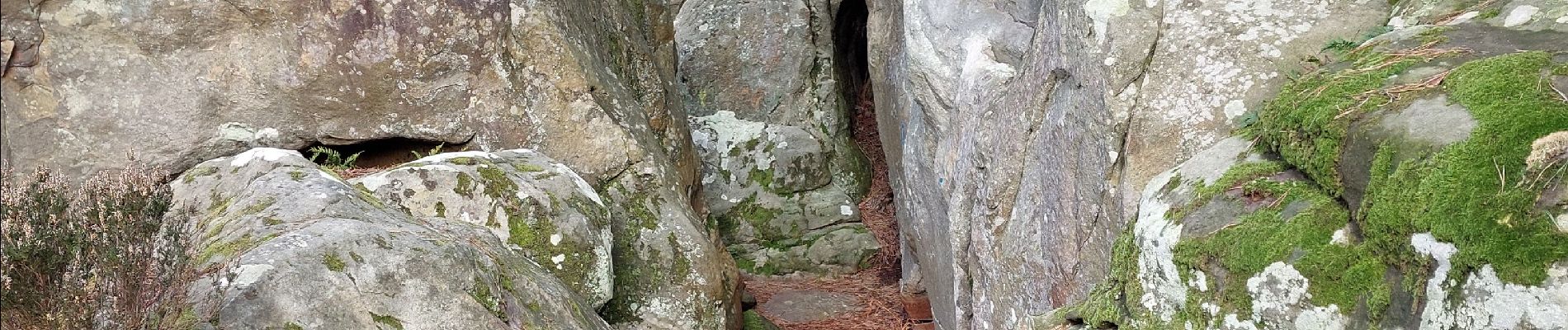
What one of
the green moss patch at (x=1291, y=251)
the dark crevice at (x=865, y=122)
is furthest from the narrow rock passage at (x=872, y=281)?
the green moss patch at (x=1291, y=251)

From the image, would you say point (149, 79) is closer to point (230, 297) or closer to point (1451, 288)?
point (230, 297)

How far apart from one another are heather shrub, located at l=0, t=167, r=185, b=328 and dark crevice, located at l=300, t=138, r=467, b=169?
4646mm

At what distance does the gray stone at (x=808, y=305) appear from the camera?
8.88 metres

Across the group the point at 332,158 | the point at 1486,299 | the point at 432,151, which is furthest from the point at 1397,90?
the point at 332,158

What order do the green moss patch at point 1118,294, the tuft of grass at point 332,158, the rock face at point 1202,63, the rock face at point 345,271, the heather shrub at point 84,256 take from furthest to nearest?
the tuft of grass at point 332,158 → the rock face at point 1202,63 → the green moss patch at point 1118,294 → the rock face at point 345,271 → the heather shrub at point 84,256

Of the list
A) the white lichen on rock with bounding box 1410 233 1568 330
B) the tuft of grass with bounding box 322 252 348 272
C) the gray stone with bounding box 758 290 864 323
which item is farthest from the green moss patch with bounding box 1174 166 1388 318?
the gray stone with bounding box 758 290 864 323

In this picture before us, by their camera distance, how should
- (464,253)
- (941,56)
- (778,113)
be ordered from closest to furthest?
(464,253) → (941,56) → (778,113)

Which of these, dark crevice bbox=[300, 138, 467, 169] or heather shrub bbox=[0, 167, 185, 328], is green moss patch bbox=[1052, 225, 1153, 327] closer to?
heather shrub bbox=[0, 167, 185, 328]

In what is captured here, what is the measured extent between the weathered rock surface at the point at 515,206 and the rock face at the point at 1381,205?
292 centimetres

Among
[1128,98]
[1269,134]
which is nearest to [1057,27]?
[1128,98]

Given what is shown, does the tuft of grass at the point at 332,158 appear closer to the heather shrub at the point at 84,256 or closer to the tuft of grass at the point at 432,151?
the tuft of grass at the point at 432,151

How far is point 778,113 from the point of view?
39.1ft

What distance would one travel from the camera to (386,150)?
24.7 ft

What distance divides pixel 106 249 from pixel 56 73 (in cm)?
533
